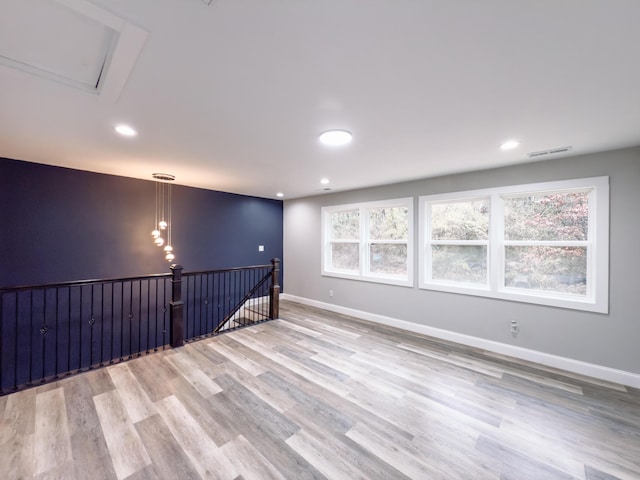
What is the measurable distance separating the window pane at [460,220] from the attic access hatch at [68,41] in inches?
154

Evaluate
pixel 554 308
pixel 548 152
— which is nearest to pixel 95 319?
pixel 554 308

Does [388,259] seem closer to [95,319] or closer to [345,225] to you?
[345,225]

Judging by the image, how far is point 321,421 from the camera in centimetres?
206

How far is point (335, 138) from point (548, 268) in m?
3.08

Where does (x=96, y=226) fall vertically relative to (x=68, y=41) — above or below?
below

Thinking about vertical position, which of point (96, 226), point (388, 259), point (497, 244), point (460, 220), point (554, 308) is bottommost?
point (554, 308)

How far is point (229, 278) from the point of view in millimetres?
5352

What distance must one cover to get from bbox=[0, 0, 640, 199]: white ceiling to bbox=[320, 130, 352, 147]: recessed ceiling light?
9 centimetres

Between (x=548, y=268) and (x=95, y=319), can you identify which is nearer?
(x=548, y=268)

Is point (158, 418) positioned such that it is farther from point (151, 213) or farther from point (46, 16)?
point (151, 213)

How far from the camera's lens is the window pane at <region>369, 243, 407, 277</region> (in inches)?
171

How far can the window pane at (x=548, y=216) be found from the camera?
2.95 metres

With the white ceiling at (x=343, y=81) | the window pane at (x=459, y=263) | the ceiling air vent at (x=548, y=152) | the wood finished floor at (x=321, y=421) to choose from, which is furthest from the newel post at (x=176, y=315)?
the ceiling air vent at (x=548, y=152)

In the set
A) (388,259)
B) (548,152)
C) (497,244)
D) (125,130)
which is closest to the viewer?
(125,130)
